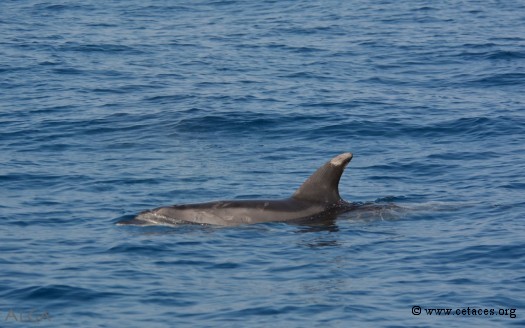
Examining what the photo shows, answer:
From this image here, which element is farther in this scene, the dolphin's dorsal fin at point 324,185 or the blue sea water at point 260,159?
the dolphin's dorsal fin at point 324,185

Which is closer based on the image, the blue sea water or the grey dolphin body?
the blue sea water

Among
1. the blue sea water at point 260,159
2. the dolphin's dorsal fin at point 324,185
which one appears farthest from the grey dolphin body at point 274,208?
the blue sea water at point 260,159

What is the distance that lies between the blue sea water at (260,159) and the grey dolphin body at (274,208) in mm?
333

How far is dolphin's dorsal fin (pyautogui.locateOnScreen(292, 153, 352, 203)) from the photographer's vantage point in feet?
64.1

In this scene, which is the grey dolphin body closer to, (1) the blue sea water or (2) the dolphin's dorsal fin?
(2) the dolphin's dorsal fin

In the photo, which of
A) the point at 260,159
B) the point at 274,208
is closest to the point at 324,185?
the point at 274,208

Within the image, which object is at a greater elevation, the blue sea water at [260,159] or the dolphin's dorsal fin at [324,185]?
the dolphin's dorsal fin at [324,185]

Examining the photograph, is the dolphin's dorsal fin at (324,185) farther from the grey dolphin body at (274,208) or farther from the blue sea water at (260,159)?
the blue sea water at (260,159)

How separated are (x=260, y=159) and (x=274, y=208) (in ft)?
17.2

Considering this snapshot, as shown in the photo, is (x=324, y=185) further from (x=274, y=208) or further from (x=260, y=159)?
(x=260, y=159)

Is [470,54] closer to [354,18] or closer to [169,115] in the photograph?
[354,18]

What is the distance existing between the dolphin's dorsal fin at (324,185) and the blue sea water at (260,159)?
58 cm

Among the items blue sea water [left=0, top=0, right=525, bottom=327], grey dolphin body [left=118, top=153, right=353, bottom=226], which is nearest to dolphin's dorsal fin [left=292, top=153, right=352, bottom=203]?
grey dolphin body [left=118, top=153, right=353, bottom=226]

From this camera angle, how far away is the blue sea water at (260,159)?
1547 centimetres
